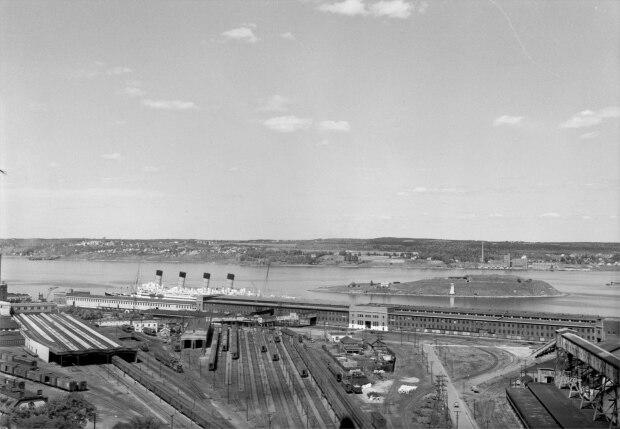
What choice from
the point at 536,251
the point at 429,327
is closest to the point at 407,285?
the point at 429,327

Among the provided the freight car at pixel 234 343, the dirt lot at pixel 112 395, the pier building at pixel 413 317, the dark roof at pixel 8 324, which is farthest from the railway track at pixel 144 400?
the pier building at pixel 413 317

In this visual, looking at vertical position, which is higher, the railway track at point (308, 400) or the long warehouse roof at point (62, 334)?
the long warehouse roof at point (62, 334)

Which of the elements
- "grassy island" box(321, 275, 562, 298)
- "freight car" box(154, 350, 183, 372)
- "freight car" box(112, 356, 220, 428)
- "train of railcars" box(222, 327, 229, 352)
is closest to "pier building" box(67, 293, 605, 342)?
"train of railcars" box(222, 327, 229, 352)

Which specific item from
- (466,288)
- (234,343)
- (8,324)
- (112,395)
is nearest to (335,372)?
(234,343)

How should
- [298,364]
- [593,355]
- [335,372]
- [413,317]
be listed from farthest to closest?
[413,317] → [298,364] → [335,372] → [593,355]

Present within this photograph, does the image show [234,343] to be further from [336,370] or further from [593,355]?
[593,355]

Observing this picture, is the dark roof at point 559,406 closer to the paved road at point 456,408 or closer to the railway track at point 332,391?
the paved road at point 456,408
